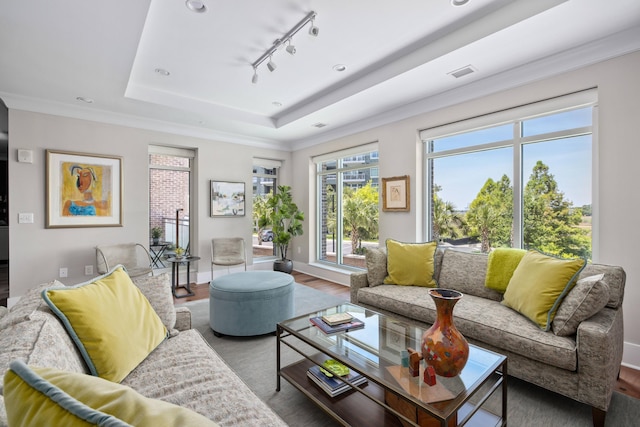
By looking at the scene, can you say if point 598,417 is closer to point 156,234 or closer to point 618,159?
point 618,159

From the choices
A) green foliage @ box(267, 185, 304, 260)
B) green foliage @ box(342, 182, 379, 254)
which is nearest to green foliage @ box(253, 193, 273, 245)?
green foliage @ box(267, 185, 304, 260)

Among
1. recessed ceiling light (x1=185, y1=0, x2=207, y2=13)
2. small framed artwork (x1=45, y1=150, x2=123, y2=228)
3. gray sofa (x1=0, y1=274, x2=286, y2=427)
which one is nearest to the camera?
gray sofa (x1=0, y1=274, x2=286, y2=427)

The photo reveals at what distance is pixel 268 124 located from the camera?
4.86 meters

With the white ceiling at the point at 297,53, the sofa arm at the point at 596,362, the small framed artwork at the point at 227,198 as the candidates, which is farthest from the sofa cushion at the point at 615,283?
the small framed artwork at the point at 227,198

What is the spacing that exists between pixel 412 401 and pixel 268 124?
439cm

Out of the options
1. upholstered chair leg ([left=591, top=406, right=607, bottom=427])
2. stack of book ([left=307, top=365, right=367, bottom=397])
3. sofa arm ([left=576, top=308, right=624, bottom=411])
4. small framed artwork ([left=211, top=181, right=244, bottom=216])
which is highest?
small framed artwork ([left=211, top=181, right=244, bottom=216])

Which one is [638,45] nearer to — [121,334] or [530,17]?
[530,17]

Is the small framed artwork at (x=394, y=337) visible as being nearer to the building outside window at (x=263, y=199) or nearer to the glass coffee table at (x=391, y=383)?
the glass coffee table at (x=391, y=383)

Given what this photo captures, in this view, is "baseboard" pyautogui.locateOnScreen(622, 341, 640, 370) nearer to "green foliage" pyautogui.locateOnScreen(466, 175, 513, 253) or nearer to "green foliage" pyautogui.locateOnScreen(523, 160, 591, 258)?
"green foliage" pyautogui.locateOnScreen(523, 160, 591, 258)

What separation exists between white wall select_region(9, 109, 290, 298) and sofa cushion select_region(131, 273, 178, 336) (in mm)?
2945

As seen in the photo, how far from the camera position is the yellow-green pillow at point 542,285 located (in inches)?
80.0

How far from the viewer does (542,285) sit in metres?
2.12

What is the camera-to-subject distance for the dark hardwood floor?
81.6 inches

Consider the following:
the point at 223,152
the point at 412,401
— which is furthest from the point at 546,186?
the point at 223,152
